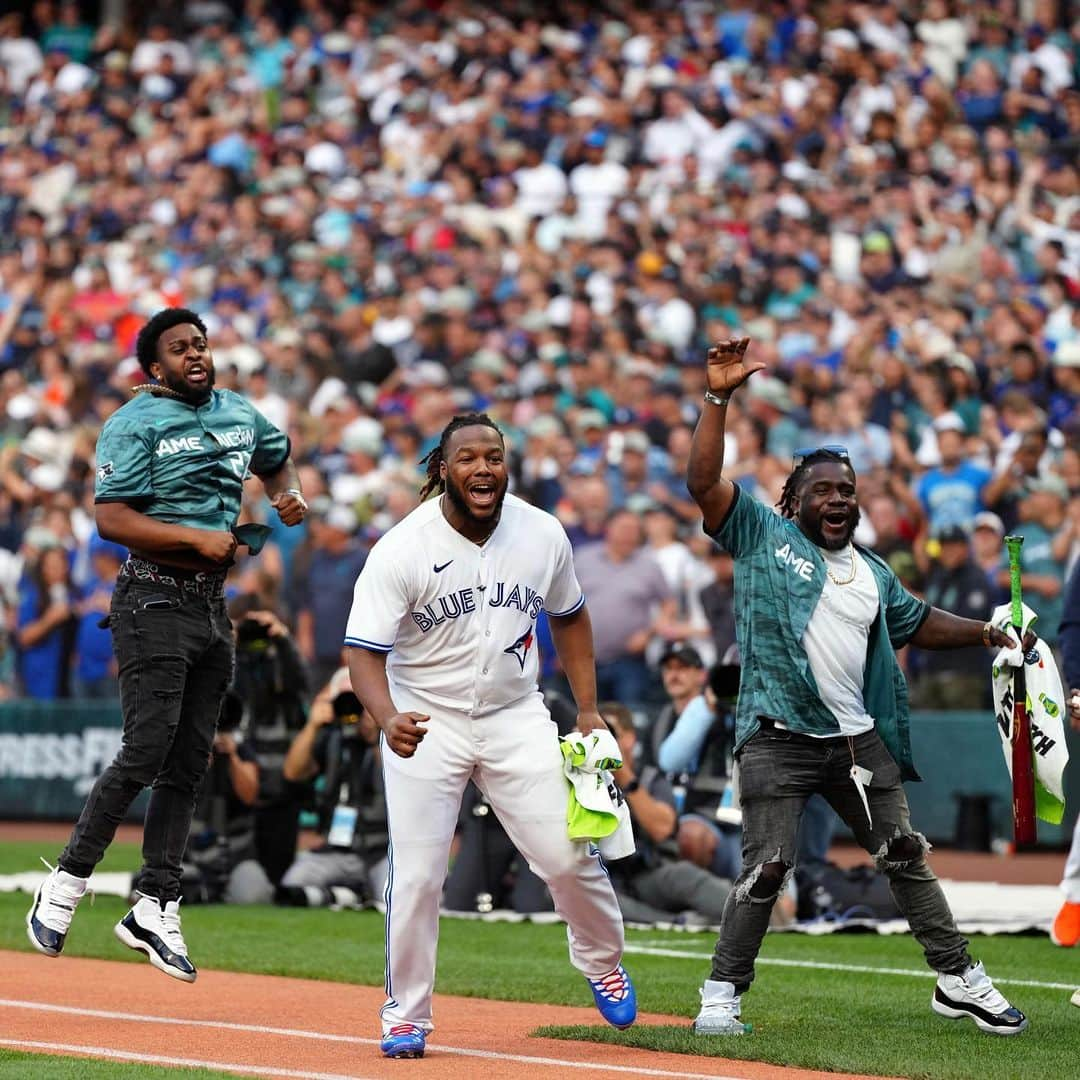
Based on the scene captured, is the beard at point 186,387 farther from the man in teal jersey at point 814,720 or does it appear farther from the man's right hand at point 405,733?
the man in teal jersey at point 814,720

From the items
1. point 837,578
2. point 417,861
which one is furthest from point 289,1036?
point 837,578

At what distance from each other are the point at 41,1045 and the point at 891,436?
34.5 feet

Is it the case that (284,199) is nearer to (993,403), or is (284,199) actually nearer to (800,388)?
(800,388)

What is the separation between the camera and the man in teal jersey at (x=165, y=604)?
792 cm

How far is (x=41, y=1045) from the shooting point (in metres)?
7.44

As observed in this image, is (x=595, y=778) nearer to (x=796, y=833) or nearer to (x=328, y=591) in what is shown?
(x=796, y=833)

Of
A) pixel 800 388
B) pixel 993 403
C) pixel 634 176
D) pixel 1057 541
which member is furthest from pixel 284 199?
pixel 1057 541

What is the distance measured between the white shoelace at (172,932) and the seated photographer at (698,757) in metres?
4.23

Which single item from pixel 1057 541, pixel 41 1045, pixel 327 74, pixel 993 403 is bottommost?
pixel 41 1045

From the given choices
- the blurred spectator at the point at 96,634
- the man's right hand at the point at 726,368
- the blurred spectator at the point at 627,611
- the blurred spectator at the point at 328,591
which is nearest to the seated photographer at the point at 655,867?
the blurred spectator at the point at 627,611

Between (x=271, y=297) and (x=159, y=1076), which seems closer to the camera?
(x=159, y=1076)

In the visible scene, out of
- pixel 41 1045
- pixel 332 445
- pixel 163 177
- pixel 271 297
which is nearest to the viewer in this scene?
pixel 41 1045

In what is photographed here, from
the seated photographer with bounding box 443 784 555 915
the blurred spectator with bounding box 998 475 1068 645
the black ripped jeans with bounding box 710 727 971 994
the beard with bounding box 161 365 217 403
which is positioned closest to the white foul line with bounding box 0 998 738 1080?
the black ripped jeans with bounding box 710 727 971 994

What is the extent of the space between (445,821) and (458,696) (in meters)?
0.42
